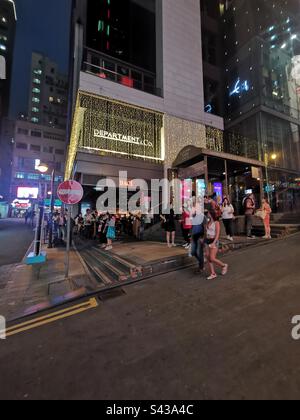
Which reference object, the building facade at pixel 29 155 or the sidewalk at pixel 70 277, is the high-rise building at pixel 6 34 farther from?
the sidewalk at pixel 70 277

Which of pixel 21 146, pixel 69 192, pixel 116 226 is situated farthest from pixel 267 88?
pixel 21 146

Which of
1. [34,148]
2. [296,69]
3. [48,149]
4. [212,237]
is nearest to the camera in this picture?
[212,237]

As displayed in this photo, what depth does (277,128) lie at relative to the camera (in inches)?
722

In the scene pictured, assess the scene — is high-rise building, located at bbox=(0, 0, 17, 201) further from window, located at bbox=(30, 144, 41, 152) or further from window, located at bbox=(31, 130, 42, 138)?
window, located at bbox=(31, 130, 42, 138)

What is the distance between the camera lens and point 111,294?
15.3 ft

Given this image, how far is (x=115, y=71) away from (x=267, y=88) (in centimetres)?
1336

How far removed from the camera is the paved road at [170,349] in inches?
78.9

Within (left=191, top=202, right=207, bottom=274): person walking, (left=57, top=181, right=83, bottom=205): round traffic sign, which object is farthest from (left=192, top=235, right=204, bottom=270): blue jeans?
(left=57, top=181, right=83, bottom=205): round traffic sign

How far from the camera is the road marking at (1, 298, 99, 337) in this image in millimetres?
3396

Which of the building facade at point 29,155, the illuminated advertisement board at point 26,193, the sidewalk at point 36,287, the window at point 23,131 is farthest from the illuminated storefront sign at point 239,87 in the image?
the window at point 23,131

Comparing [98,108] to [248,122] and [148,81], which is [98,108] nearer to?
[148,81]

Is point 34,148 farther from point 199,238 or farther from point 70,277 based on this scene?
point 199,238

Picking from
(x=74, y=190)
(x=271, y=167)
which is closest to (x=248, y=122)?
(x=271, y=167)

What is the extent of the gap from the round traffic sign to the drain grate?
111 inches
